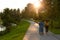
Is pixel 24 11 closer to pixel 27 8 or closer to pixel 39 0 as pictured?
pixel 27 8

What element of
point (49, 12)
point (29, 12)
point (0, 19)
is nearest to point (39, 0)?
point (49, 12)

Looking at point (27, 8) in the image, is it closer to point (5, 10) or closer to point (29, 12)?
point (29, 12)

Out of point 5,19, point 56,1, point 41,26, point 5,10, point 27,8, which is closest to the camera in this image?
point 56,1

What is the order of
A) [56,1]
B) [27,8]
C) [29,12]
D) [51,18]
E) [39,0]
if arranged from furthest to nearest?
[27,8] < [29,12] < [39,0] < [51,18] < [56,1]

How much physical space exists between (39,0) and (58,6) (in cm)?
2360

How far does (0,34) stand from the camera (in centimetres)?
3956

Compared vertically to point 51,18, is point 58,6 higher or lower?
higher

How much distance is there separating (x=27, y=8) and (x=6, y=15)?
87.8 meters

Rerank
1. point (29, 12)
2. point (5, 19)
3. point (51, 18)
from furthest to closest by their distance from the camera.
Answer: point (29, 12), point (5, 19), point (51, 18)

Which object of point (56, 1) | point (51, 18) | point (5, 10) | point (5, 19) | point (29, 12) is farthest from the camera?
point (29, 12)

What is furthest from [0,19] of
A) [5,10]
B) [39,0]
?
[39,0]

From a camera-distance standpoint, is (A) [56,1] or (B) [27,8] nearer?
(A) [56,1]

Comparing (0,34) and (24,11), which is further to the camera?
(24,11)

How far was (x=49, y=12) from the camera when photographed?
3884 centimetres
